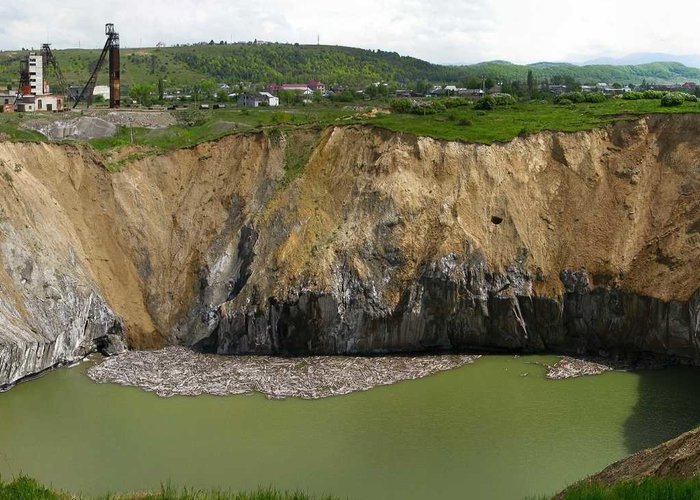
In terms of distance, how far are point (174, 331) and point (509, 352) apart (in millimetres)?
18108

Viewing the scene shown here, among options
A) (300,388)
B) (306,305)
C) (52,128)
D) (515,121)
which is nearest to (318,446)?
(300,388)

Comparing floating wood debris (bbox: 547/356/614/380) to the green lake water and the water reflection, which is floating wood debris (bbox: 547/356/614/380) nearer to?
the green lake water

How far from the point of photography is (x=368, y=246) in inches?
1673

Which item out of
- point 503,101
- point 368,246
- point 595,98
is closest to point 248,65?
point 503,101

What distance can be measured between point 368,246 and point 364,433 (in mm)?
13601

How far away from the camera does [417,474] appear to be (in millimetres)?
27547

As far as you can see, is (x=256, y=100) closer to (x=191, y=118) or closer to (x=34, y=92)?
(x=34, y=92)

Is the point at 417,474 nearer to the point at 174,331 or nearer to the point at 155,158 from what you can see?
the point at 174,331

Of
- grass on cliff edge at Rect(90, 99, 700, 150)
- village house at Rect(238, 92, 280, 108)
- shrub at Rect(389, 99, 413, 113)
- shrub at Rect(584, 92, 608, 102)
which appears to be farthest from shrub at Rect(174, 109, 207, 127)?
shrub at Rect(584, 92, 608, 102)

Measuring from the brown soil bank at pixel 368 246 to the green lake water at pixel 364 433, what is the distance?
3.47 m

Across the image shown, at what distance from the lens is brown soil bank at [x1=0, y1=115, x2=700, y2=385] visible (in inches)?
1581

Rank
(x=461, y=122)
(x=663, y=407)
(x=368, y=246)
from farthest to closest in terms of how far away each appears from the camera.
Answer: (x=461, y=122) < (x=368, y=246) < (x=663, y=407)

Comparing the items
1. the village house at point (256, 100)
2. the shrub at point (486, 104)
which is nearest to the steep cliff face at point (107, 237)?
the shrub at point (486, 104)

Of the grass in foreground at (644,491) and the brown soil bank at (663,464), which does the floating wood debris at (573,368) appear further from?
the grass in foreground at (644,491)
